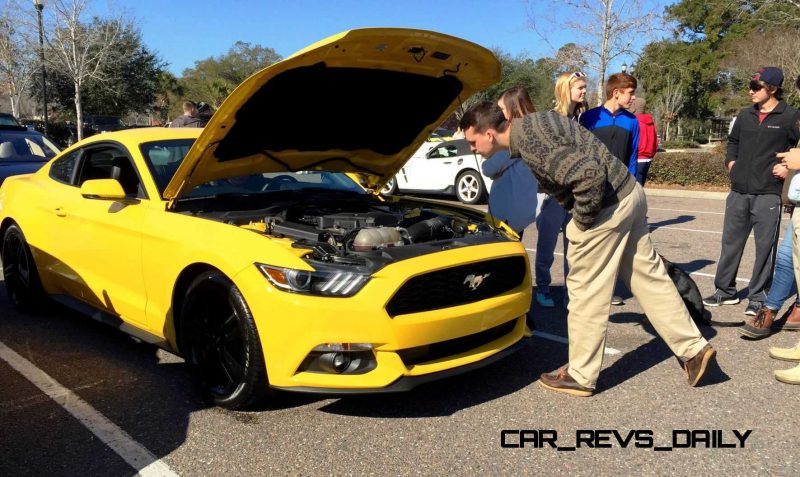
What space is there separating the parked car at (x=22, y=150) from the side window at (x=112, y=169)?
14.3 feet

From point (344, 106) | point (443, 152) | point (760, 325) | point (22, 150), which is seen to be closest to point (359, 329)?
point (344, 106)

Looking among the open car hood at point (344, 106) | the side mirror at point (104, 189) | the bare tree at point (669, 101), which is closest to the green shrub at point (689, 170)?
the open car hood at point (344, 106)

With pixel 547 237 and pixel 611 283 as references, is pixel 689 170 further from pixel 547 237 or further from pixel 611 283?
pixel 611 283

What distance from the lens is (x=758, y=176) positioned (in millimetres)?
5039

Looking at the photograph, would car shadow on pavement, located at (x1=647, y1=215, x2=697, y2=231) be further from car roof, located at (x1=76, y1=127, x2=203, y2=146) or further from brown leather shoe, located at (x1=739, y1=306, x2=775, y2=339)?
car roof, located at (x1=76, y1=127, x2=203, y2=146)

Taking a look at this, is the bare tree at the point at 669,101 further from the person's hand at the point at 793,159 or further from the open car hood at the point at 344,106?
the open car hood at the point at 344,106

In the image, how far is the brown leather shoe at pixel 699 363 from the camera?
11.9ft

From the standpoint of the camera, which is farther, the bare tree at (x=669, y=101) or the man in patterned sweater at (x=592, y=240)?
the bare tree at (x=669, y=101)

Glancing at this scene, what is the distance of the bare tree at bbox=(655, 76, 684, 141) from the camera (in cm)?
4541

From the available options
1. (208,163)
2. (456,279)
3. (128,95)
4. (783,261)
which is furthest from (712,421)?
(128,95)

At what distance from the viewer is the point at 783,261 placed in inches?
185

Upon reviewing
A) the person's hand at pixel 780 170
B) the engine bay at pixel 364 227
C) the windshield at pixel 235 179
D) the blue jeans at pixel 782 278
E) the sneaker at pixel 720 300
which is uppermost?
the windshield at pixel 235 179

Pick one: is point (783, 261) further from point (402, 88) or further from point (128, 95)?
point (128, 95)

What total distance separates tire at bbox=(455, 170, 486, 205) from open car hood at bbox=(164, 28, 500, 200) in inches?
316
